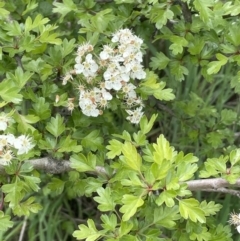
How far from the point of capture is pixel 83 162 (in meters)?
1.67

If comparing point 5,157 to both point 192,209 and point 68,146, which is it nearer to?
point 68,146

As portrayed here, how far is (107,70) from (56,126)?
25 cm

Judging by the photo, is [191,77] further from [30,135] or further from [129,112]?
[30,135]

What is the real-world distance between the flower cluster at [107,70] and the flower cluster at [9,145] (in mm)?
256

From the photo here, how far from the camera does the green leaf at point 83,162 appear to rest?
5.43 ft

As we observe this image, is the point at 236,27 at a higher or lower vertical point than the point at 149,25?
higher

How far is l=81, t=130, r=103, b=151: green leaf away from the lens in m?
1.78

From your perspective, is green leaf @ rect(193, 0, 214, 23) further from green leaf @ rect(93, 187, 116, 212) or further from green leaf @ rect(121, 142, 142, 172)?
green leaf @ rect(93, 187, 116, 212)

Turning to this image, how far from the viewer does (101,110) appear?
1742mm

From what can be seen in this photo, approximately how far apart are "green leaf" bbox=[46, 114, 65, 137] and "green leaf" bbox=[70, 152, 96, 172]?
0.10 metres

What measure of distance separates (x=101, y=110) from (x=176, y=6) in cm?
50

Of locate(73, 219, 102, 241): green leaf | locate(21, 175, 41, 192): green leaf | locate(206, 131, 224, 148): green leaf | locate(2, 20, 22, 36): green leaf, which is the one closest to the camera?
locate(73, 219, 102, 241): green leaf

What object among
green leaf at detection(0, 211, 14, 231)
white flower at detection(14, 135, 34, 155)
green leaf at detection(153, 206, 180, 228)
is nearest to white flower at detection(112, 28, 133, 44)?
white flower at detection(14, 135, 34, 155)

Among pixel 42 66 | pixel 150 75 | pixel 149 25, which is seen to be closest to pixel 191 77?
pixel 149 25
